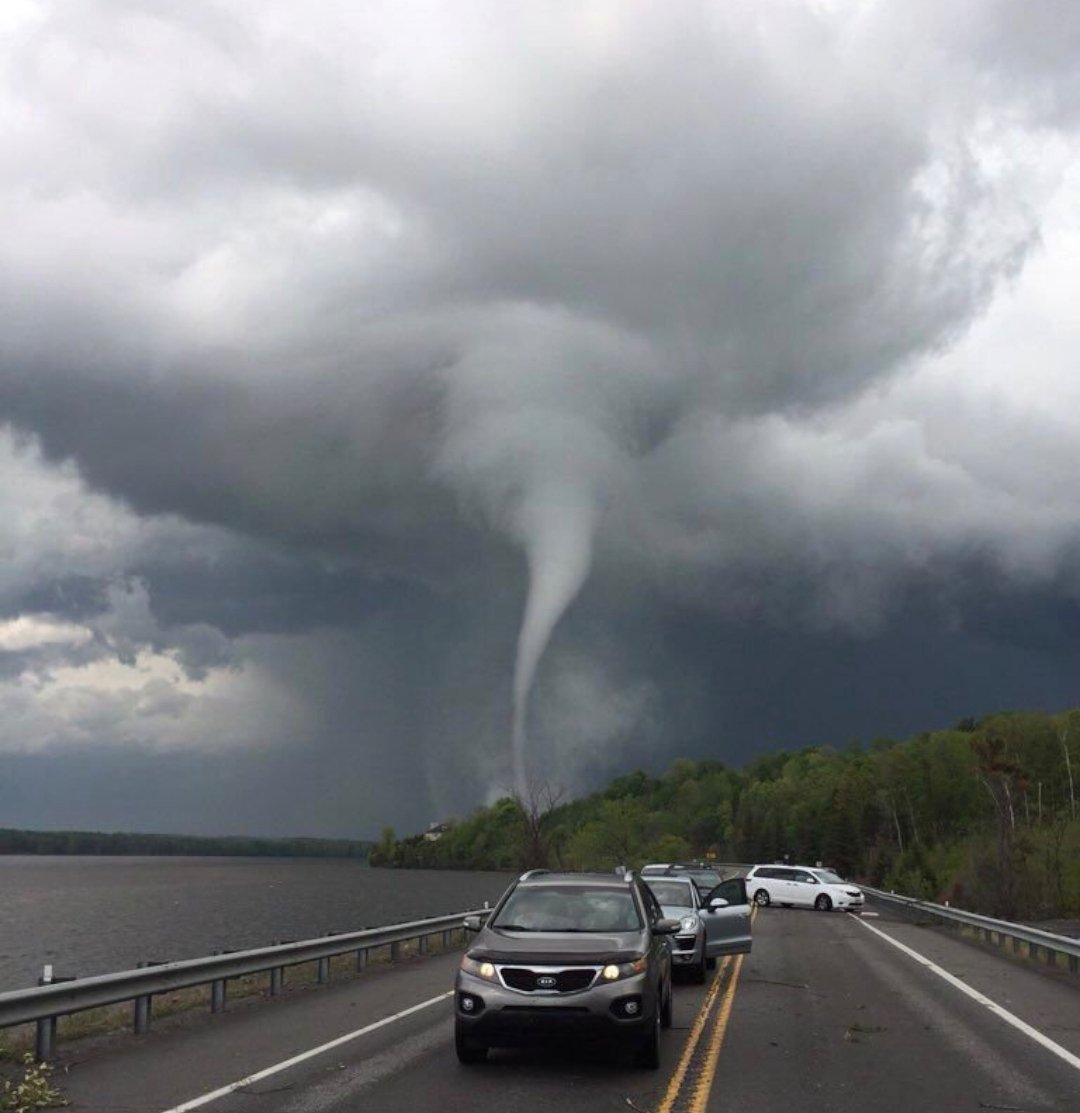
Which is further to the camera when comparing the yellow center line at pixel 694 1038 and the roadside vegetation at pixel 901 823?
the roadside vegetation at pixel 901 823

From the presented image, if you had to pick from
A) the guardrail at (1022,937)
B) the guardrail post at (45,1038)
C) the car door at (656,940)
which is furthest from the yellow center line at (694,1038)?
the guardrail post at (45,1038)

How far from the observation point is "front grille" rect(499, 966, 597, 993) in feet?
35.0

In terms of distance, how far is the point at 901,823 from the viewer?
4254 inches

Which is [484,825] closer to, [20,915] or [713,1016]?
[20,915]

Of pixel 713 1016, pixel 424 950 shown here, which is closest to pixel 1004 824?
pixel 424 950

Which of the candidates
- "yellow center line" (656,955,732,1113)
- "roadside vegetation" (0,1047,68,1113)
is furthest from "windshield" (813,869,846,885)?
"roadside vegetation" (0,1047,68,1113)

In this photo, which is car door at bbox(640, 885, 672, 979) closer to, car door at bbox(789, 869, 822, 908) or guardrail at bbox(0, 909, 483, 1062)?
guardrail at bbox(0, 909, 483, 1062)

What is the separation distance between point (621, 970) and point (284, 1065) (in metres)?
3.06

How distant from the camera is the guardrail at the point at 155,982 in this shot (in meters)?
11.8

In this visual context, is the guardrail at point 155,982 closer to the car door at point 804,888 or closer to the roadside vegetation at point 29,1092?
the roadside vegetation at point 29,1092

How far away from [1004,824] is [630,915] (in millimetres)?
34371

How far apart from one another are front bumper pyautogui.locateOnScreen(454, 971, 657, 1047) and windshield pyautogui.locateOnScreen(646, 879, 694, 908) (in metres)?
9.28

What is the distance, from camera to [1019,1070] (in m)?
11.2

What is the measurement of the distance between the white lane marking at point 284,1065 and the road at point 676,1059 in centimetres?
5
